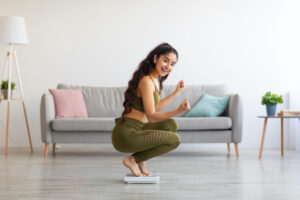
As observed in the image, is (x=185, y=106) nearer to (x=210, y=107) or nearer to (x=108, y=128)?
(x=108, y=128)

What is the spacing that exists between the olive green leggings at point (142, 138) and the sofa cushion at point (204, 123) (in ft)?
5.38

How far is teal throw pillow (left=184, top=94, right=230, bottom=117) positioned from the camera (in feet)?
15.4

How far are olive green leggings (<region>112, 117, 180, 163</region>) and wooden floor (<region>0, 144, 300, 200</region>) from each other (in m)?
0.22

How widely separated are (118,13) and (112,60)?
64 cm

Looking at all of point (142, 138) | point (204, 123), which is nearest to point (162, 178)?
point (142, 138)

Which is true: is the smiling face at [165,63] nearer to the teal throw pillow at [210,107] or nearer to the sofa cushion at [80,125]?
the sofa cushion at [80,125]

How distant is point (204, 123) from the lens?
4.43 meters

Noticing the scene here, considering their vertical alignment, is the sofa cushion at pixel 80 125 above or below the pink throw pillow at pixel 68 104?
below

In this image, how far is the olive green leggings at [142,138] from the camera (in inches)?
107

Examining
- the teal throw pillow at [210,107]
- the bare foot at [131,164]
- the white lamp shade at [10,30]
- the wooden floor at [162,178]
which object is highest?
the white lamp shade at [10,30]

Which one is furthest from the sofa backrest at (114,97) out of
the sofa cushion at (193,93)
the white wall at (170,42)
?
the white wall at (170,42)

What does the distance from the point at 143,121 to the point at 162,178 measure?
17.8 inches

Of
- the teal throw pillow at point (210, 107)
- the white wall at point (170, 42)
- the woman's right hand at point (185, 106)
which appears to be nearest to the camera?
the woman's right hand at point (185, 106)

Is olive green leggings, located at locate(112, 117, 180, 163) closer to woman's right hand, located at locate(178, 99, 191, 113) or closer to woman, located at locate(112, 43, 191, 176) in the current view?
woman, located at locate(112, 43, 191, 176)
